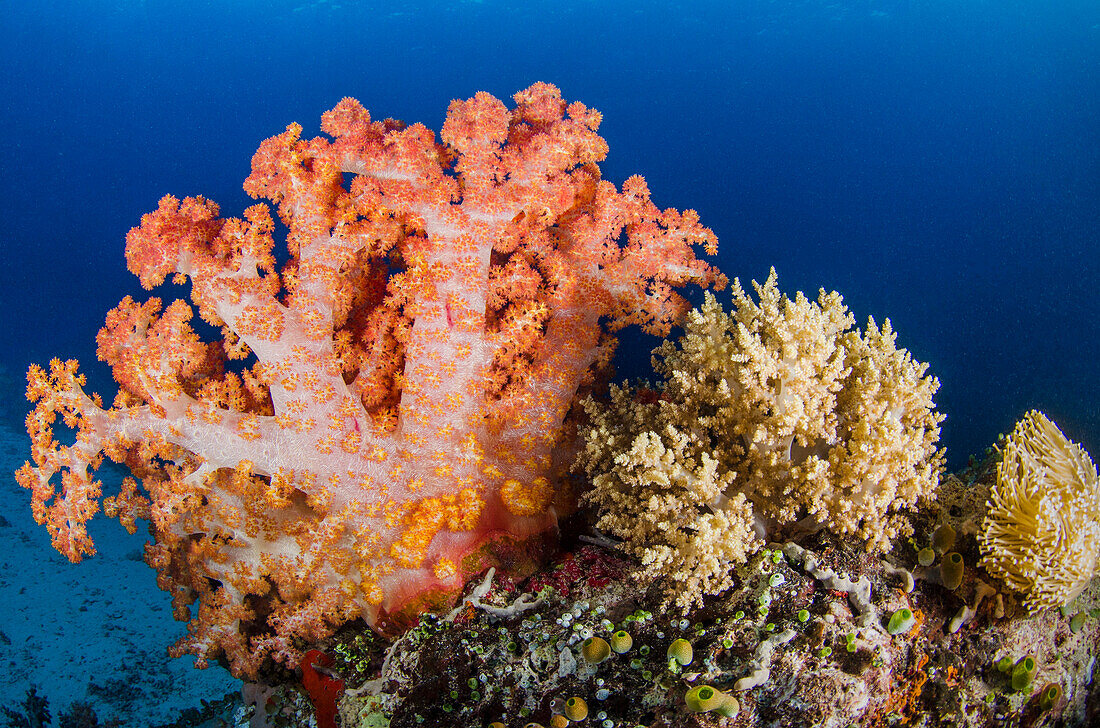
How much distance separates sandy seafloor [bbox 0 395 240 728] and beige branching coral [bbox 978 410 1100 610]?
23.7 feet

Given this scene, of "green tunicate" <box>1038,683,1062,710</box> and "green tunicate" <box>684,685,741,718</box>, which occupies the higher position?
"green tunicate" <box>684,685,741,718</box>

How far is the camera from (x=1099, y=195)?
16.2 feet

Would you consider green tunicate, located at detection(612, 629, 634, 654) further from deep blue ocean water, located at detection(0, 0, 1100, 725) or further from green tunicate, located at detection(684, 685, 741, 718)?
deep blue ocean water, located at detection(0, 0, 1100, 725)

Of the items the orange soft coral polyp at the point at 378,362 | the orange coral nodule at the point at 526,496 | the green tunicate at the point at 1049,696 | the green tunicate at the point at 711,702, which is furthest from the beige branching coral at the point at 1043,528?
the orange coral nodule at the point at 526,496

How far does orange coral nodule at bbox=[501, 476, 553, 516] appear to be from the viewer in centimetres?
395

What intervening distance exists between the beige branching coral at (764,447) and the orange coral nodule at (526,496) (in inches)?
17.7

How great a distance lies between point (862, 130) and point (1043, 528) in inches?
157

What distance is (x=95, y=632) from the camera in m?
7.02

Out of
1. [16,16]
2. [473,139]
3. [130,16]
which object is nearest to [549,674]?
[473,139]

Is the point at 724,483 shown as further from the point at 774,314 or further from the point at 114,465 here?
the point at 114,465

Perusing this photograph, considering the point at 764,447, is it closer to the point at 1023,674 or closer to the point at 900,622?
the point at 900,622

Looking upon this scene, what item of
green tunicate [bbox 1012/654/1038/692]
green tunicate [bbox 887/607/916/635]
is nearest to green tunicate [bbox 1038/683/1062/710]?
green tunicate [bbox 1012/654/1038/692]

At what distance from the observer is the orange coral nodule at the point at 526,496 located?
3953mm

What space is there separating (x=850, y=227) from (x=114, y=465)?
1106 centimetres
